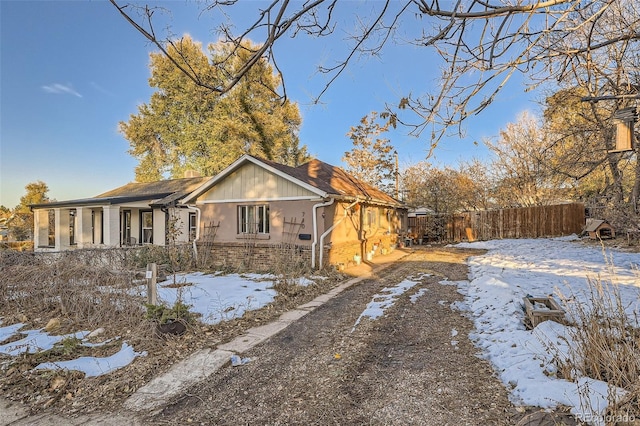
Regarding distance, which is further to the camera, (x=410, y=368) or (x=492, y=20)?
(x=410, y=368)

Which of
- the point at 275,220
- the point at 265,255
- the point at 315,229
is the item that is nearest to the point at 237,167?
the point at 275,220

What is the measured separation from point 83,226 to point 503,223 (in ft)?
75.4

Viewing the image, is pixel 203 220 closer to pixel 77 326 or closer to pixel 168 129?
pixel 77 326

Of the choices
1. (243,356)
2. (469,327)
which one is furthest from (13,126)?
(469,327)

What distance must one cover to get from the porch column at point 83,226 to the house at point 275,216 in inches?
255

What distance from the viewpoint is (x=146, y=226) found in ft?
53.8

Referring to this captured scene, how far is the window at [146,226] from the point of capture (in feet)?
53.5

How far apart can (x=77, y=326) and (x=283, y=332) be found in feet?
11.2

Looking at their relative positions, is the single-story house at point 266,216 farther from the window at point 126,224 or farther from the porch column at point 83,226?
the window at point 126,224

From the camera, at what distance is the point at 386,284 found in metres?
8.42

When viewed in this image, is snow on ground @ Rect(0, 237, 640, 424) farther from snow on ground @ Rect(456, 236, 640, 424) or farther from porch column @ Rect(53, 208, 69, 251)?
porch column @ Rect(53, 208, 69, 251)

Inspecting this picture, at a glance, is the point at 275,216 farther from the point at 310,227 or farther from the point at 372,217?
the point at 372,217

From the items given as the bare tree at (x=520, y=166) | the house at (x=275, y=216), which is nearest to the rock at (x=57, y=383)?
the house at (x=275, y=216)

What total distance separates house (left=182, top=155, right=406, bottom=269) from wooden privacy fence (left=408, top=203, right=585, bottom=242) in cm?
982
